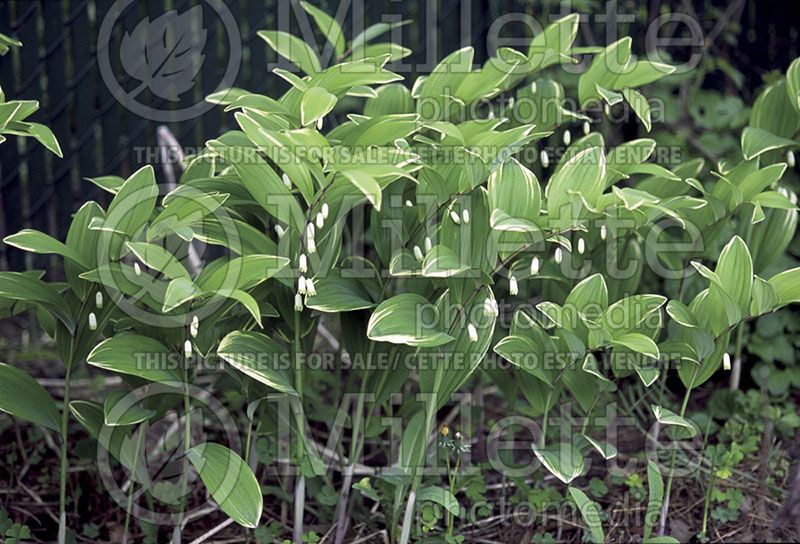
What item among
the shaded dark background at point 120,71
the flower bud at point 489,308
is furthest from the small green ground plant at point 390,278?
the shaded dark background at point 120,71

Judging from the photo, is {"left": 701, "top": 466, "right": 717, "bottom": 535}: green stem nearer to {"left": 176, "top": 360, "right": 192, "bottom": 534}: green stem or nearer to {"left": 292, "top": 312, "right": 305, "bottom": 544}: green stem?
{"left": 292, "top": 312, "right": 305, "bottom": 544}: green stem

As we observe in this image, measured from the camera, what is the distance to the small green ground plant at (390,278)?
4.57 ft

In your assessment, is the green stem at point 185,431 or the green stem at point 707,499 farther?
the green stem at point 707,499

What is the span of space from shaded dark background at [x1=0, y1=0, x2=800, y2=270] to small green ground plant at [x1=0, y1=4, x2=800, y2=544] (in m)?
1.02

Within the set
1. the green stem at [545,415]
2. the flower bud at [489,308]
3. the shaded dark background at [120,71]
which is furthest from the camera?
the shaded dark background at [120,71]

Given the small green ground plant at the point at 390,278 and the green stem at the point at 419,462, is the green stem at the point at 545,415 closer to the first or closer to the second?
the small green ground plant at the point at 390,278

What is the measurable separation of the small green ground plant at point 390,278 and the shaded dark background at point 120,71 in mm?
1024

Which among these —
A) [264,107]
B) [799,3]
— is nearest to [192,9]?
[264,107]

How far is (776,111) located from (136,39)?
77.6 inches

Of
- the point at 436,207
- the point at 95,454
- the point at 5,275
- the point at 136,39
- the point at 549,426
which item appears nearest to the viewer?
the point at 5,275

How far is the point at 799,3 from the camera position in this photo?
8.90 feet

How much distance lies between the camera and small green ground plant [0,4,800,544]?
1.39 m

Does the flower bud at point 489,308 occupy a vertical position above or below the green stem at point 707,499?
above

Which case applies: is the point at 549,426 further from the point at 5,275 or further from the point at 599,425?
the point at 5,275
